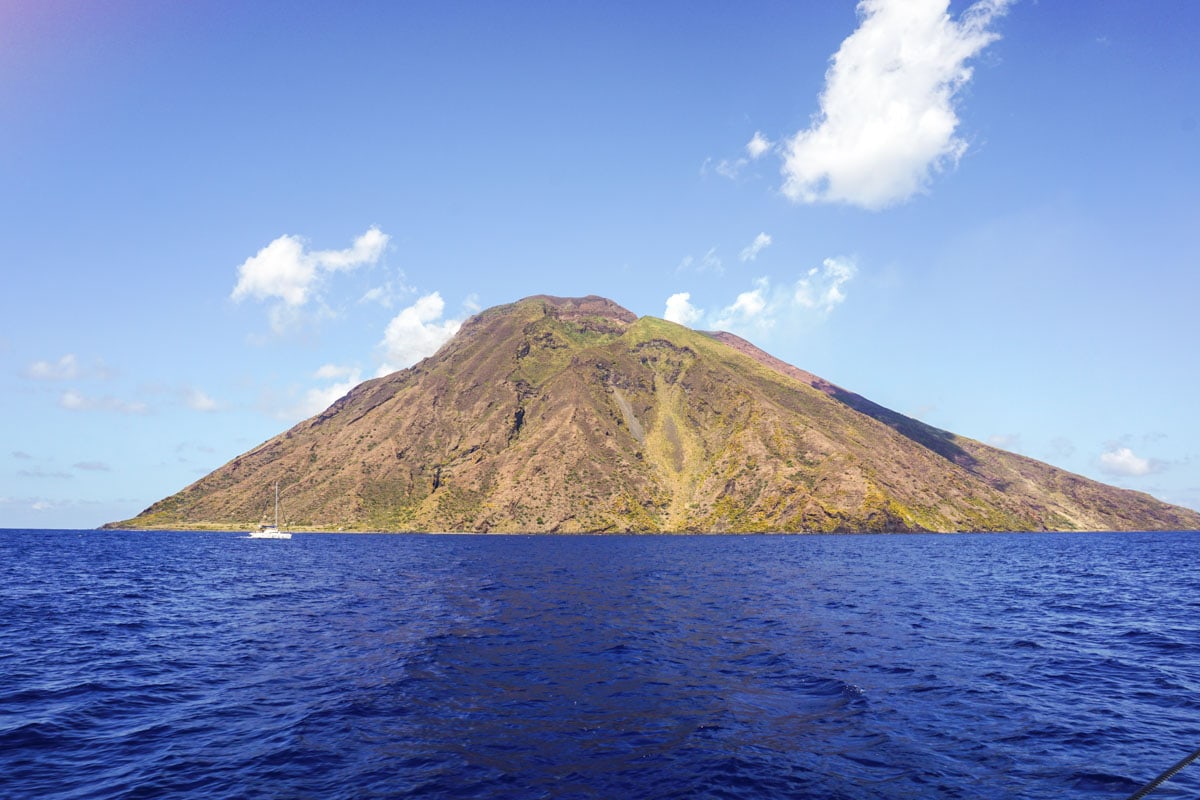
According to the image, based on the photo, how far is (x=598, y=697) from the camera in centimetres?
2406

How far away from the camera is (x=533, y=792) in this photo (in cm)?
1573

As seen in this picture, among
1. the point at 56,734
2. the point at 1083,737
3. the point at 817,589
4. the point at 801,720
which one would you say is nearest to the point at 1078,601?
the point at 817,589

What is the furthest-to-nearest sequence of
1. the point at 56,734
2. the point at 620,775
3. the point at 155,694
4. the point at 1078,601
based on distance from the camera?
the point at 1078,601 → the point at 155,694 → the point at 56,734 → the point at 620,775

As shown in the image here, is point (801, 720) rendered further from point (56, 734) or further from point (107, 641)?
point (107, 641)

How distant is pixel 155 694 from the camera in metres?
25.5

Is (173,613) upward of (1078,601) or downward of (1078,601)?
upward

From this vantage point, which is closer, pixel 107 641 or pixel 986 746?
pixel 986 746

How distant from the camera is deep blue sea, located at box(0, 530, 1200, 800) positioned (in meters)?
17.0

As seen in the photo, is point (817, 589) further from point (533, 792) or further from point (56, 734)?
point (56, 734)

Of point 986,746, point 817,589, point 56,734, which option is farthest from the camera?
point 817,589

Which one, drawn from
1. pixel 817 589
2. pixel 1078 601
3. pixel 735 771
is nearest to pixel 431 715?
pixel 735 771

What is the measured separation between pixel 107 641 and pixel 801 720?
39511 mm

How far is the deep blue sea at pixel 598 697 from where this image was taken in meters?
17.0

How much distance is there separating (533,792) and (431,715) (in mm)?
8149
